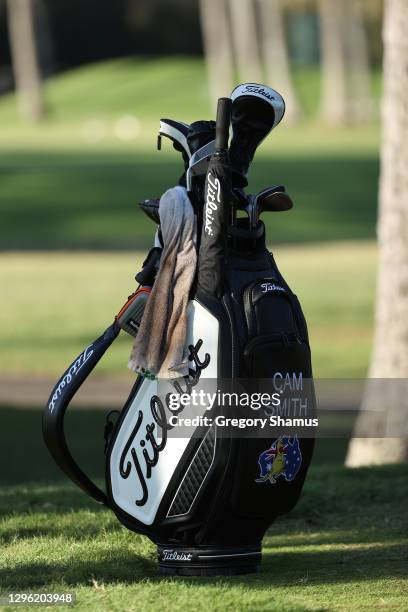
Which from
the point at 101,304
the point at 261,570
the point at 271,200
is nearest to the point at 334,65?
the point at 101,304

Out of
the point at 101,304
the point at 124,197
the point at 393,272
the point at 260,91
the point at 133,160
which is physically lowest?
the point at 101,304

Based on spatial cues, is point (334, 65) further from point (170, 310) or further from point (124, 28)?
point (170, 310)

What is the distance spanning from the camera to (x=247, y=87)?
515 centimetres

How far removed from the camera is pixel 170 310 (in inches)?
190

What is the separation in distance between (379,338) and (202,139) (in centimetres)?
356

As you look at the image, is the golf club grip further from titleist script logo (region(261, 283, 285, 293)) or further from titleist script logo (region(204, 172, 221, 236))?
titleist script logo (region(261, 283, 285, 293))

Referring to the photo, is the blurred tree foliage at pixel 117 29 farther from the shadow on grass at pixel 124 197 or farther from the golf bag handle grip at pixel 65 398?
the golf bag handle grip at pixel 65 398

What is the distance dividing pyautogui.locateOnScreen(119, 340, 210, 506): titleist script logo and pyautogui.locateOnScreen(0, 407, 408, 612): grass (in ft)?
1.11

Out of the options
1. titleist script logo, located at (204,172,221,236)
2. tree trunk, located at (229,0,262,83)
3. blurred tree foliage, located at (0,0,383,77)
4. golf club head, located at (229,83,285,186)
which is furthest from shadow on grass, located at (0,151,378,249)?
blurred tree foliage, located at (0,0,383,77)

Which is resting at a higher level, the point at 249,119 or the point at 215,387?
the point at 249,119

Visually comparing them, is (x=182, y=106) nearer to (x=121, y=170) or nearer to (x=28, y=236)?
(x=121, y=170)

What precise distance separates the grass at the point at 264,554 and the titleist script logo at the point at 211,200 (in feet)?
4.01

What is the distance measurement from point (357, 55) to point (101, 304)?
191 feet

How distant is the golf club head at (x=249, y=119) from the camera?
5105 mm
